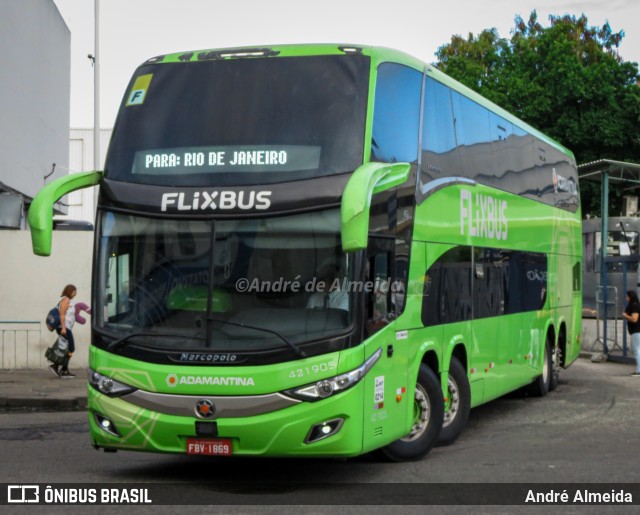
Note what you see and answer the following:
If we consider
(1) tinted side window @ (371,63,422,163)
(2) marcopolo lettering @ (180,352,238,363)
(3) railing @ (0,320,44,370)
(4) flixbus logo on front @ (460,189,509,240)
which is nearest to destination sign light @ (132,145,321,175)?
(1) tinted side window @ (371,63,422,163)

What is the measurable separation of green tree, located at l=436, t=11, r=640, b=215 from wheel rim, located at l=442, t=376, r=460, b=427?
36.0 meters

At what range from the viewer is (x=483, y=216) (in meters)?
13.5

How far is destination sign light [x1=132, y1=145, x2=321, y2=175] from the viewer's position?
9.56 meters

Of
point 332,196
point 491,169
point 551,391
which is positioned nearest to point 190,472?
point 332,196

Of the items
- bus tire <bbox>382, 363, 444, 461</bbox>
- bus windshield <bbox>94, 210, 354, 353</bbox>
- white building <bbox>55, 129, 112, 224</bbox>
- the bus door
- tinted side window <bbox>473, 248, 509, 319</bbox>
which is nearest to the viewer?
bus windshield <bbox>94, 210, 354, 353</bbox>

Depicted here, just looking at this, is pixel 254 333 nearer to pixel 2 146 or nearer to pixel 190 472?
pixel 190 472

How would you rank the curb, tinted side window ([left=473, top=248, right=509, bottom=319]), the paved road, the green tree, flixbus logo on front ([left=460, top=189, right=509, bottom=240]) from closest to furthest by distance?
the paved road < flixbus logo on front ([left=460, top=189, right=509, bottom=240]) < tinted side window ([left=473, top=248, right=509, bottom=319]) < the curb < the green tree

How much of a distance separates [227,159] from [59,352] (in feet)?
35.0

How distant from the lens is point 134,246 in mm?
9695

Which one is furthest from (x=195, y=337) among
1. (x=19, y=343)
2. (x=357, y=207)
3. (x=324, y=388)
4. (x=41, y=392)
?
(x=19, y=343)

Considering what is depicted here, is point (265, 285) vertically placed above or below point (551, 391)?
above

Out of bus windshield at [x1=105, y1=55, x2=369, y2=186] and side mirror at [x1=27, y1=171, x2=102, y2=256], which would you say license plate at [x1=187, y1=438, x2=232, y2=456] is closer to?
side mirror at [x1=27, y1=171, x2=102, y2=256]

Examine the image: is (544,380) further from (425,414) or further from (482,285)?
(425,414)

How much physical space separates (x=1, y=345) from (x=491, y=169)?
11.1 metres
